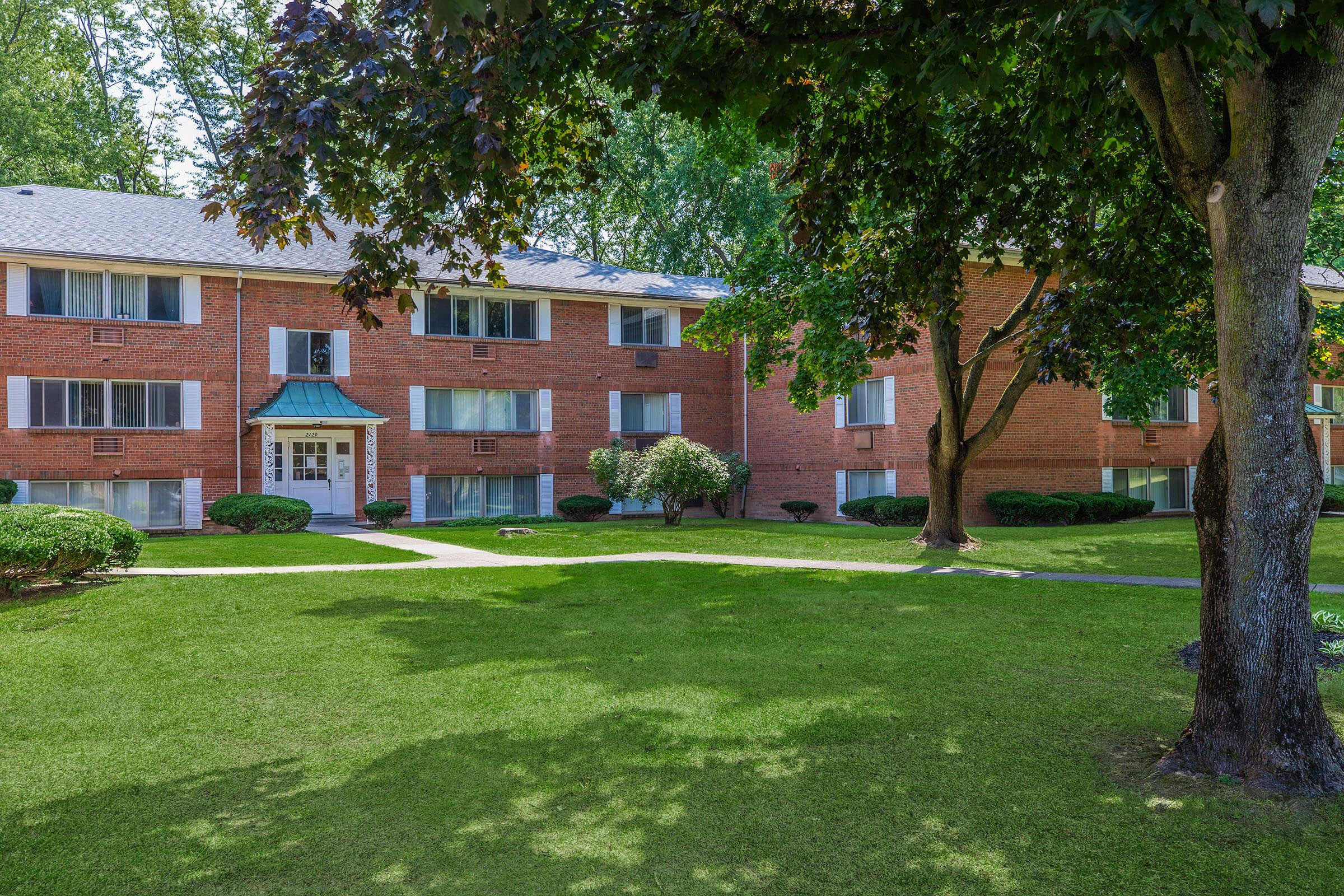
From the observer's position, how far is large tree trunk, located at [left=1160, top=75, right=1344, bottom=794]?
14.6 ft

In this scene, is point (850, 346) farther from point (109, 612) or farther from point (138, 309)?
point (138, 309)

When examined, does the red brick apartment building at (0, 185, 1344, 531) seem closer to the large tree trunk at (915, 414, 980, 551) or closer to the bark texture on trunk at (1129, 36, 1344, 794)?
the large tree trunk at (915, 414, 980, 551)

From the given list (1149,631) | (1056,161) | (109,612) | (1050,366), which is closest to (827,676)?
A: (1149,631)

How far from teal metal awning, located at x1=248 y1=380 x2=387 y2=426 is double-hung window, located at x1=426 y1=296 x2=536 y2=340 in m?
3.16

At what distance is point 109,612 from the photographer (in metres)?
9.41

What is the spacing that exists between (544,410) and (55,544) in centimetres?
1702

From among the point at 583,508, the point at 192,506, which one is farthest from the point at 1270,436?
the point at 192,506

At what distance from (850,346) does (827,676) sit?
8.51m

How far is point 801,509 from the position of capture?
2591 centimetres

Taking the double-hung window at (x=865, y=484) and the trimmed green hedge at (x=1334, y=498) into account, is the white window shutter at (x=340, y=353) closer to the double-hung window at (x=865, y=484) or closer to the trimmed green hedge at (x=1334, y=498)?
the double-hung window at (x=865, y=484)

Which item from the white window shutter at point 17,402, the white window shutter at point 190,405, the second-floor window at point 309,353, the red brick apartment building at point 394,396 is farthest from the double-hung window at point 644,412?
the white window shutter at point 17,402

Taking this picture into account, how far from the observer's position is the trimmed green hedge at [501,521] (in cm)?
2442

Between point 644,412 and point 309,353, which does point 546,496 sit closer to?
point 644,412

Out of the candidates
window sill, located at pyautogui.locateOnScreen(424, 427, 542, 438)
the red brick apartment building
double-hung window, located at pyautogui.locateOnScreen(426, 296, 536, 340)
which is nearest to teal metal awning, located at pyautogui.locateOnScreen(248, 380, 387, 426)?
the red brick apartment building
